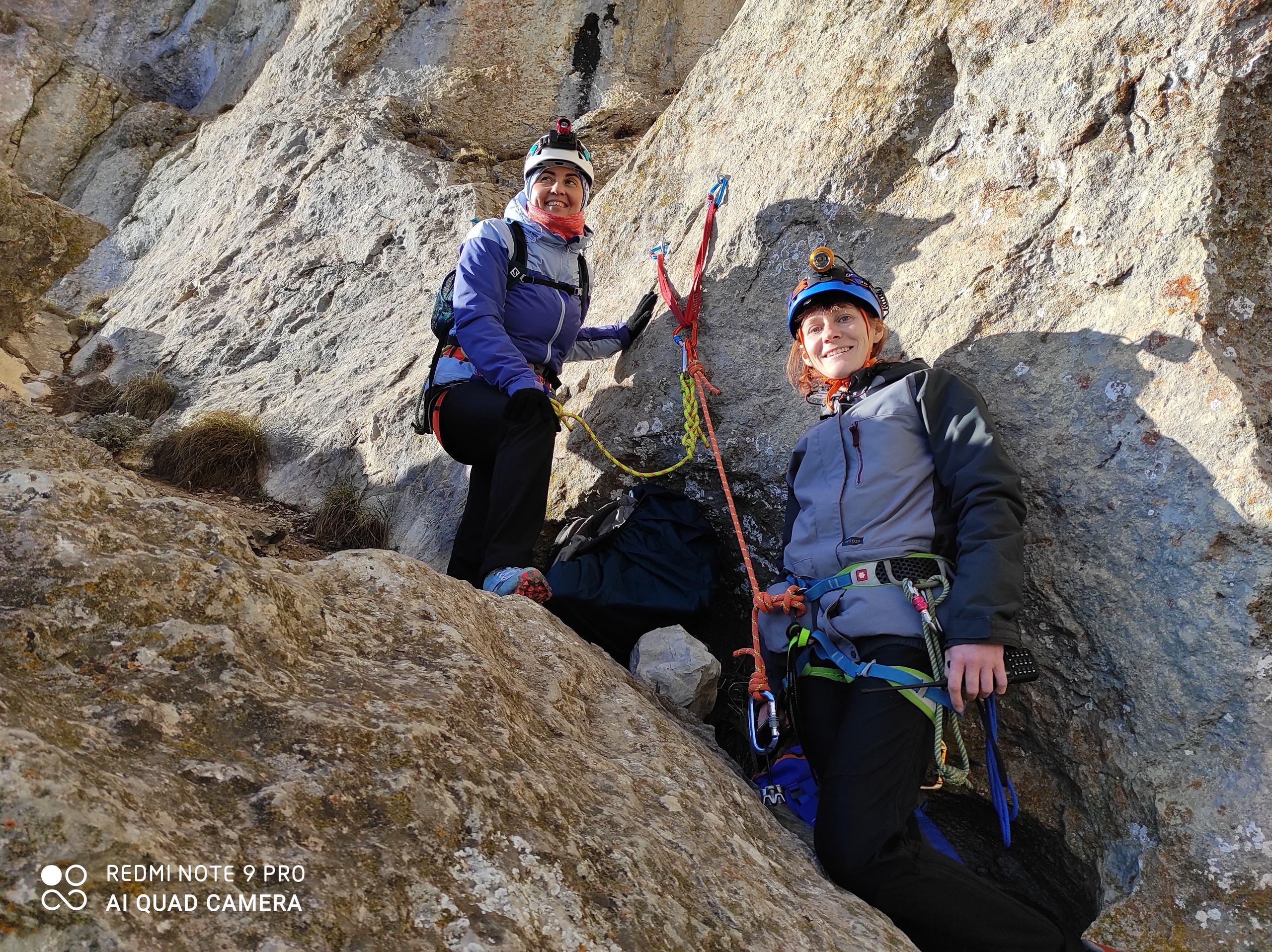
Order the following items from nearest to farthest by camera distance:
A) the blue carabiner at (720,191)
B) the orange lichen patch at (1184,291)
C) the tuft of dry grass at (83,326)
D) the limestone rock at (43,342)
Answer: the orange lichen patch at (1184,291), the blue carabiner at (720,191), the limestone rock at (43,342), the tuft of dry grass at (83,326)

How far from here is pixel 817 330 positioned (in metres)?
3.87

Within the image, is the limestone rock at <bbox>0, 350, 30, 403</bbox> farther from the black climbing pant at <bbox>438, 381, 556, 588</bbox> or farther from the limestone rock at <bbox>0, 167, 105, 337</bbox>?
the black climbing pant at <bbox>438, 381, 556, 588</bbox>

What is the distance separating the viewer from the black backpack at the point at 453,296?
5.23 meters

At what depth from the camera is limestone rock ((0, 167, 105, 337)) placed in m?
10.0

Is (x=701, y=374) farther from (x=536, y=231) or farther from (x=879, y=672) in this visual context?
(x=879, y=672)

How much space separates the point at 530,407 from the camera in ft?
15.7

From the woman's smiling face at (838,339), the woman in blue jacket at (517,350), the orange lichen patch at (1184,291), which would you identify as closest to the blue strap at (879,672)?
the woman's smiling face at (838,339)

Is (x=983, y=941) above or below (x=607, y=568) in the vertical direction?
below

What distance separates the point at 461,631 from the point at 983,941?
2048 millimetres

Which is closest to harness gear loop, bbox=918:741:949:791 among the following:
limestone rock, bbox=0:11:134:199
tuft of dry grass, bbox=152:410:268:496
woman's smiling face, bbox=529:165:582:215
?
woman's smiling face, bbox=529:165:582:215

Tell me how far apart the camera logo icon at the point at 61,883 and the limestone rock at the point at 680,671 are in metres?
2.67

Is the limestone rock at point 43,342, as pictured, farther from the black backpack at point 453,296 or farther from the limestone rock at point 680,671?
the limestone rock at point 680,671

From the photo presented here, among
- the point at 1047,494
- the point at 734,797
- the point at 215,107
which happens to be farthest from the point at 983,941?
the point at 215,107

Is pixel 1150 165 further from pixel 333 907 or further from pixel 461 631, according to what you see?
pixel 333 907
